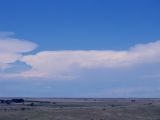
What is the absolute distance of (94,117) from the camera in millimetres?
87875

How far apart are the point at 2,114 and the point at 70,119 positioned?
15.5 metres

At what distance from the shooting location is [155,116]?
319ft

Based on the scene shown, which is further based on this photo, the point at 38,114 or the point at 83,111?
the point at 83,111

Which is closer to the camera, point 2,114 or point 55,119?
point 55,119

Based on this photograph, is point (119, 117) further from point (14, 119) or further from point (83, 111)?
point (14, 119)

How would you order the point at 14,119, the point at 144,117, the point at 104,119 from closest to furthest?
1. the point at 14,119
2. the point at 104,119
3. the point at 144,117

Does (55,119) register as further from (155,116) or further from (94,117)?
(155,116)

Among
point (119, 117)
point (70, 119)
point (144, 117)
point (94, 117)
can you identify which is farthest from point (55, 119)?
point (144, 117)

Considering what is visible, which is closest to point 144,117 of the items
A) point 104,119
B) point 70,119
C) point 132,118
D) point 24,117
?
point 132,118

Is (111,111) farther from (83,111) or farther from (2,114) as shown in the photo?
(2,114)

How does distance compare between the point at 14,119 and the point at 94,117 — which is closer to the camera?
the point at 14,119

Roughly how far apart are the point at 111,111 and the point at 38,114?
20149 mm

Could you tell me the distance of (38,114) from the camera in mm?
87188

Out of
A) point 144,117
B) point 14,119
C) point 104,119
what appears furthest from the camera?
point 144,117
